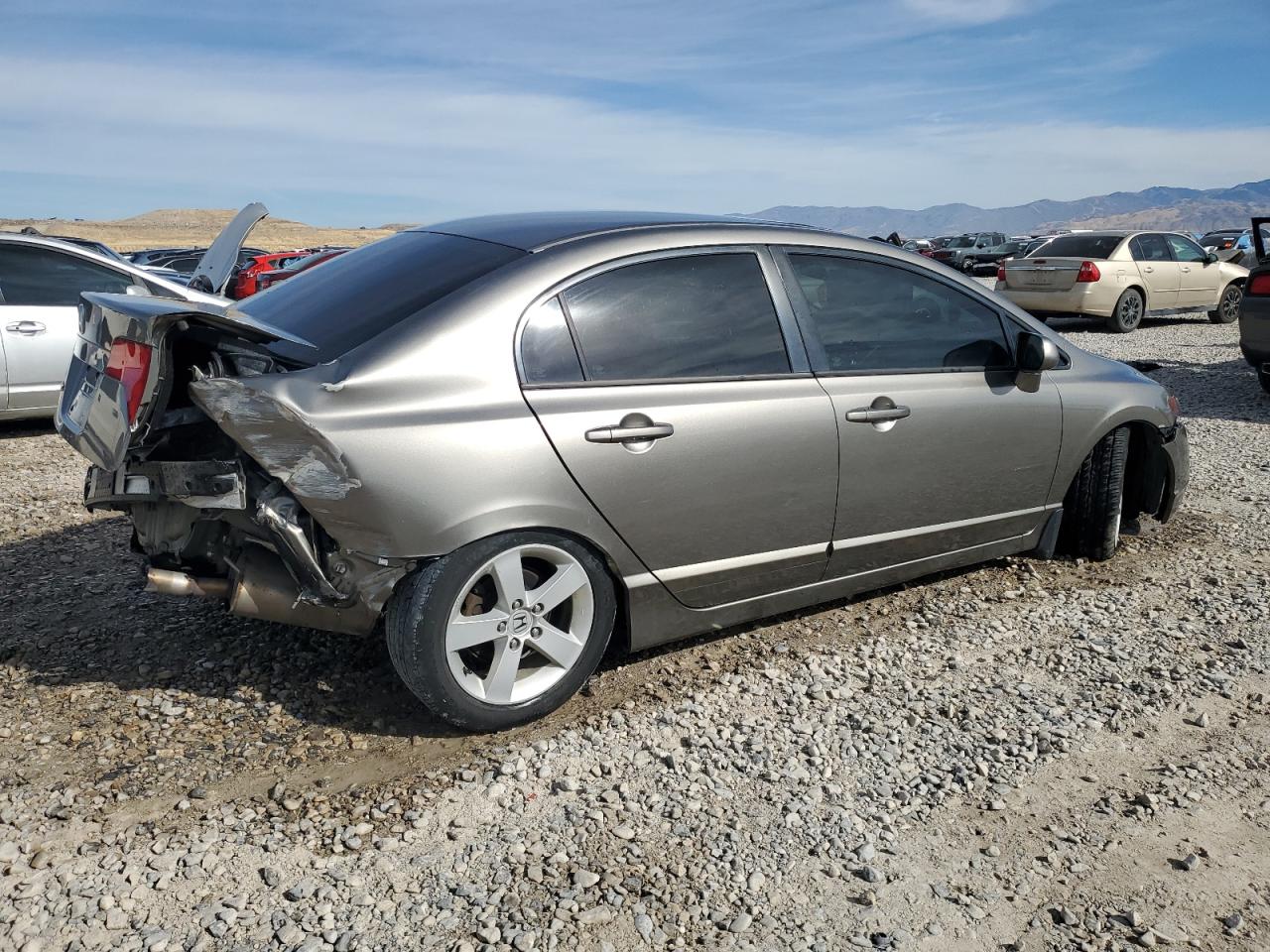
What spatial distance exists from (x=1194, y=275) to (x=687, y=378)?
1570 cm

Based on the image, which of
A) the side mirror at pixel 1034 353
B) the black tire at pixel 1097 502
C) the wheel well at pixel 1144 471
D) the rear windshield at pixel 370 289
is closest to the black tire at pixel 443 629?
the rear windshield at pixel 370 289

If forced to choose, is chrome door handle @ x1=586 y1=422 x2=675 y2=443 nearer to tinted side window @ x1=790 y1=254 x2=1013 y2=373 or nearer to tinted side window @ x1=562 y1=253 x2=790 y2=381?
tinted side window @ x1=562 y1=253 x2=790 y2=381

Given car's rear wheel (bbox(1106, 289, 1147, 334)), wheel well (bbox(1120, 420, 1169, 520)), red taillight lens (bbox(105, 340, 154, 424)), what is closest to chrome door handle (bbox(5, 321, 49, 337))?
red taillight lens (bbox(105, 340, 154, 424))

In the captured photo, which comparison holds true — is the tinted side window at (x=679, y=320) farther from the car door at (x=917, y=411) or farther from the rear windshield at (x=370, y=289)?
the rear windshield at (x=370, y=289)

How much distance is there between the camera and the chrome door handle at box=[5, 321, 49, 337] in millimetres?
7500

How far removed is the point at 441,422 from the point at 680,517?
0.90 metres

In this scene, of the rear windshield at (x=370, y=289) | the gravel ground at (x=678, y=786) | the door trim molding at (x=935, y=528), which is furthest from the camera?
the door trim molding at (x=935, y=528)

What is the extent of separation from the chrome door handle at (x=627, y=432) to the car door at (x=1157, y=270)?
1442 centimetres

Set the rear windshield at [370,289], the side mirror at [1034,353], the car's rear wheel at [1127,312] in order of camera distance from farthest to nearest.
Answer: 1. the car's rear wheel at [1127,312]
2. the side mirror at [1034,353]
3. the rear windshield at [370,289]

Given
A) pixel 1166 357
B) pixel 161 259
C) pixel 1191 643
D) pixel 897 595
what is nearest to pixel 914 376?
pixel 897 595

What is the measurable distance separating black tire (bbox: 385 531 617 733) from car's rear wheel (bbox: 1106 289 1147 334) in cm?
1423

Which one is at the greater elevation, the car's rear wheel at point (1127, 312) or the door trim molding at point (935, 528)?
the car's rear wheel at point (1127, 312)

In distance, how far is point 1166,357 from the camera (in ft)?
41.4

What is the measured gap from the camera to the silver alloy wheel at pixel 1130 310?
597 inches
